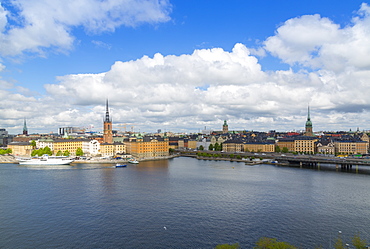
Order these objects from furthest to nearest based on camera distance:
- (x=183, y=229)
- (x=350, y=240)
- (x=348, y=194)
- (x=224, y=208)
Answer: (x=348, y=194)
(x=224, y=208)
(x=183, y=229)
(x=350, y=240)

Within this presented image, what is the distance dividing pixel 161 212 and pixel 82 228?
6.30 metres

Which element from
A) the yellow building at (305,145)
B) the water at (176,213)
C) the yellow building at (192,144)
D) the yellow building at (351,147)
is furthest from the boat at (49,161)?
the yellow building at (351,147)

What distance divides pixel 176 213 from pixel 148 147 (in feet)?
187

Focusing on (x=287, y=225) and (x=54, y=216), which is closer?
(x=287, y=225)

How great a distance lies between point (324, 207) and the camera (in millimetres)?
26500

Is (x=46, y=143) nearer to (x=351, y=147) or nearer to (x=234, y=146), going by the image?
(x=234, y=146)

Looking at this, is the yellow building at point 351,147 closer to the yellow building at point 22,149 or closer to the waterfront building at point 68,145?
the waterfront building at point 68,145

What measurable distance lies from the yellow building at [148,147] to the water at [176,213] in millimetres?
40406

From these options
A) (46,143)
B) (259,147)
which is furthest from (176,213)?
(46,143)

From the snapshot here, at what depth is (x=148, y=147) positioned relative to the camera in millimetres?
80812

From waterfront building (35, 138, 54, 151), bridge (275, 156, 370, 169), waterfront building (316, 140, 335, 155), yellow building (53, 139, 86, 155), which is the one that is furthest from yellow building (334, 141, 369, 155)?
waterfront building (35, 138, 54, 151)

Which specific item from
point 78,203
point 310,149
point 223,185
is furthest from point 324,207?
point 310,149

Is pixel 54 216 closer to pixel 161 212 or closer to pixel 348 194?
pixel 161 212

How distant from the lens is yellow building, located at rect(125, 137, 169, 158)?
79300 mm
